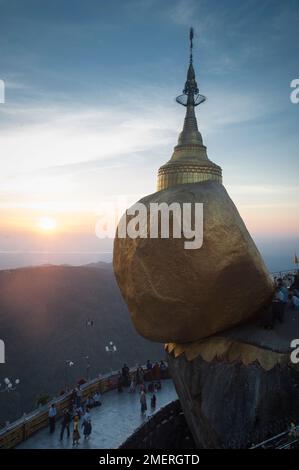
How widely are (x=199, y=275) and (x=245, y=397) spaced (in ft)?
8.47

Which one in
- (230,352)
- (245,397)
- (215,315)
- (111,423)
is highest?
(215,315)

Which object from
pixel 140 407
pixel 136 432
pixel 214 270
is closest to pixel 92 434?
pixel 136 432

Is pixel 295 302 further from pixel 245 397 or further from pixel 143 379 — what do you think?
pixel 143 379

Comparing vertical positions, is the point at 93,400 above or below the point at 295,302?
below

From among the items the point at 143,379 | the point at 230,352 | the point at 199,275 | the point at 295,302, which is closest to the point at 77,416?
the point at 143,379

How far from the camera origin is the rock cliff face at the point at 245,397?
24.5 feet

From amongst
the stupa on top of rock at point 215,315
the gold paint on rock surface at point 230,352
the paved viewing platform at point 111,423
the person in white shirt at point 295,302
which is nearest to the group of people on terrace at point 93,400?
the paved viewing platform at point 111,423

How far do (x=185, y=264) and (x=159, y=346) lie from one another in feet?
122

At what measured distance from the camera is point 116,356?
3941 cm

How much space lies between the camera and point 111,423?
14.0 m

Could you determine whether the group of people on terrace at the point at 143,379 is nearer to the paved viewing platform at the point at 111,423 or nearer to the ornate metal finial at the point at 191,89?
the paved viewing platform at the point at 111,423

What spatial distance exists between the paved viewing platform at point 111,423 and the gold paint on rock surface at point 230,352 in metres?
5.39
